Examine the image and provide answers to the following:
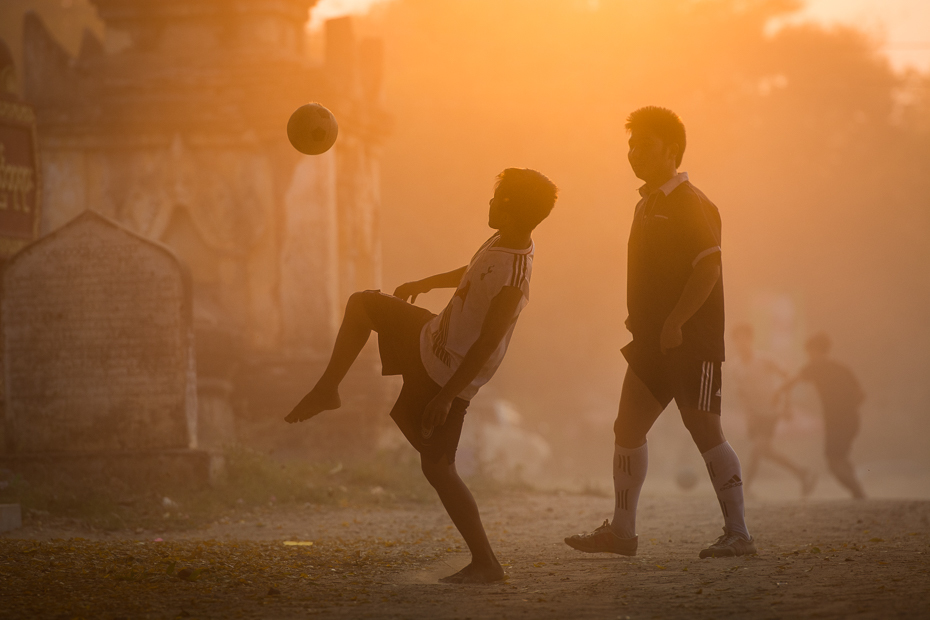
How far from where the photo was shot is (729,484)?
17.4 ft

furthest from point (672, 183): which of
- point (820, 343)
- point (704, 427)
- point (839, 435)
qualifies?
point (820, 343)

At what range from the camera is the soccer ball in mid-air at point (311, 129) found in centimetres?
640

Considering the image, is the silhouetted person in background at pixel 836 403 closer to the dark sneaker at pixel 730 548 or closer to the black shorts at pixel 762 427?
the black shorts at pixel 762 427

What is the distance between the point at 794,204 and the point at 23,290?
2651cm

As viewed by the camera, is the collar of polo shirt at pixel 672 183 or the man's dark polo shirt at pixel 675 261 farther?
the collar of polo shirt at pixel 672 183

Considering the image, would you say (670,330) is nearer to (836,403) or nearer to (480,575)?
(480,575)

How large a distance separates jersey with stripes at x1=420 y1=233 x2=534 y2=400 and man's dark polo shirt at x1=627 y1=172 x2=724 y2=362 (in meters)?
0.95

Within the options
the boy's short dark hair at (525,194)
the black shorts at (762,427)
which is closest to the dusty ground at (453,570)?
the boy's short dark hair at (525,194)

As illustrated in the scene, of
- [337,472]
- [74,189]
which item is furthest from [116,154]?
[337,472]

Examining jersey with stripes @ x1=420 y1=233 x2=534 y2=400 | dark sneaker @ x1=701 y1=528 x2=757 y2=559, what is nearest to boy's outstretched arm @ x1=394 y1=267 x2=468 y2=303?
A: jersey with stripes @ x1=420 y1=233 x2=534 y2=400

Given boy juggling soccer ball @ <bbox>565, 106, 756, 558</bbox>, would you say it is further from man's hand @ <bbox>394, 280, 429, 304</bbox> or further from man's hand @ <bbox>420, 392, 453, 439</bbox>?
man's hand @ <bbox>420, 392, 453, 439</bbox>

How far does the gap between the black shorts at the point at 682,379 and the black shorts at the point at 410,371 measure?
1.09 m

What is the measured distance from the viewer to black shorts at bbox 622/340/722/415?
5227 millimetres

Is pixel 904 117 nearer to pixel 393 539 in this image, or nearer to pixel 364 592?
pixel 393 539
